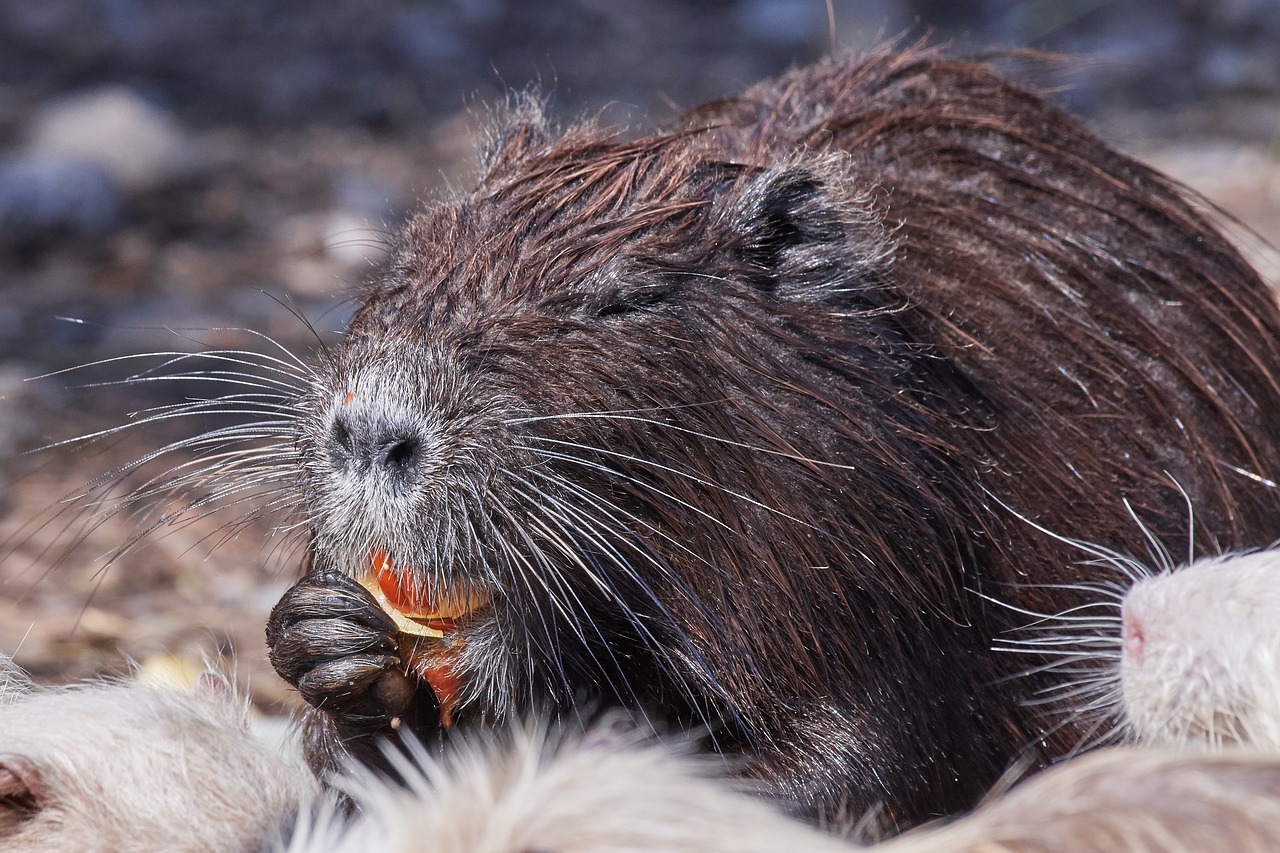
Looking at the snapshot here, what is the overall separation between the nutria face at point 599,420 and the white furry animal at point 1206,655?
52 centimetres

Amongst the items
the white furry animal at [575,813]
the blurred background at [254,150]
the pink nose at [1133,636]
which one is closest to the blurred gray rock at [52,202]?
the blurred background at [254,150]

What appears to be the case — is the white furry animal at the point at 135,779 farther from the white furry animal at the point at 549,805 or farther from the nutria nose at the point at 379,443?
the nutria nose at the point at 379,443

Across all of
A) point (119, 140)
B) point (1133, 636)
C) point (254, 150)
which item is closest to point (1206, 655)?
point (1133, 636)

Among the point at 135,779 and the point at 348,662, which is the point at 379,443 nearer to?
the point at 348,662

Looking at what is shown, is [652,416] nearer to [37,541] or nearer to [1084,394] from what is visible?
[1084,394]

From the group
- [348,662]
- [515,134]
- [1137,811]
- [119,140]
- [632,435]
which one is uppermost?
[119,140]

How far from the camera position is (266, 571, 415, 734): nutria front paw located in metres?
2.66

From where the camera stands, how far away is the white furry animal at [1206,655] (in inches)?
96.3

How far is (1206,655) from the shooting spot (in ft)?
8.25

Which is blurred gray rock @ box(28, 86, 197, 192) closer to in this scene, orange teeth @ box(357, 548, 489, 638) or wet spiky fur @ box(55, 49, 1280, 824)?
wet spiky fur @ box(55, 49, 1280, 824)

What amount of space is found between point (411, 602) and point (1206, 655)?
127cm

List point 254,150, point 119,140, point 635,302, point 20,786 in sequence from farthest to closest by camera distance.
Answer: point 254,150 < point 119,140 < point 635,302 < point 20,786

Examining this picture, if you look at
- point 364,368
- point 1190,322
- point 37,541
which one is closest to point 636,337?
point 364,368

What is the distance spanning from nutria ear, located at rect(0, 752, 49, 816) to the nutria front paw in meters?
0.47
